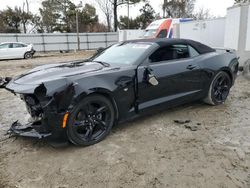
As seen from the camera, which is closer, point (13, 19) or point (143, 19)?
point (13, 19)

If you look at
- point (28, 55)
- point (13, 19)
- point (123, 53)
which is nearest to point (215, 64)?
point (123, 53)

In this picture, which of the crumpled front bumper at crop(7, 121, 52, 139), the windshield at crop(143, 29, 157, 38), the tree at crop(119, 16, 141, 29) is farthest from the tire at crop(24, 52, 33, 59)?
the tree at crop(119, 16, 141, 29)

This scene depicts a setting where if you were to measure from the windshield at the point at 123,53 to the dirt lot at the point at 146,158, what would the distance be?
106 centimetres

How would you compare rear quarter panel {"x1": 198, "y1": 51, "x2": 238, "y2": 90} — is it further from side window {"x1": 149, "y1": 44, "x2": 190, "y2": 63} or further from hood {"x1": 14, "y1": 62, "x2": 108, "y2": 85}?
hood {"x1": 14, "y1": 62, "x2": 108, "y2": 85}

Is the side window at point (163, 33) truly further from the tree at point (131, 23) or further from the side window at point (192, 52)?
the tree at point (131, 23)

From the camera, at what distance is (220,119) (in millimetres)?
4277

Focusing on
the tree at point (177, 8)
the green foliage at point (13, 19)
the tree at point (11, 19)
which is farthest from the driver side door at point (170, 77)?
the tree at point (11, 19)

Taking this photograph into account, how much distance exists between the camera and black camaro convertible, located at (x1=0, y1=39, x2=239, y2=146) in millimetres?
3059

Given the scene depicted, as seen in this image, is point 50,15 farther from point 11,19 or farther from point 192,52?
point 192,52

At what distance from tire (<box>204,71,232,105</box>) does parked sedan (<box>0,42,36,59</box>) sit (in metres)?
16.2

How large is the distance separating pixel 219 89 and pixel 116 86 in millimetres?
2530

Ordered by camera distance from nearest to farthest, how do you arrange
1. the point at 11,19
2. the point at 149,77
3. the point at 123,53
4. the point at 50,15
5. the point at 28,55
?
the point at 149,77 < the point at 123,53 < the point at 28,55 < the point at 11,19 < the point at 50,15

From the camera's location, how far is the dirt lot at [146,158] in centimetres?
263

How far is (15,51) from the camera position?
17844mm
